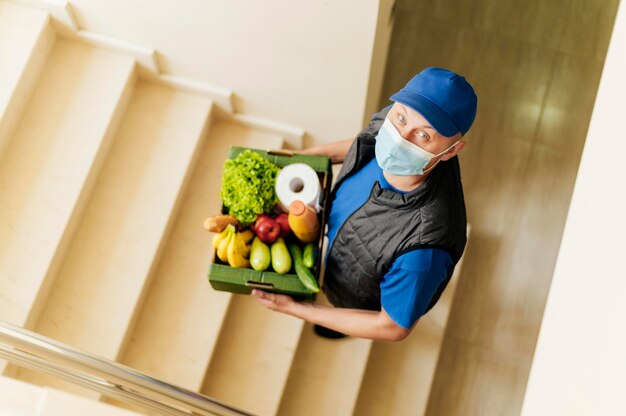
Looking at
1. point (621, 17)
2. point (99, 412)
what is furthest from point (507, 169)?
point (99, 412)

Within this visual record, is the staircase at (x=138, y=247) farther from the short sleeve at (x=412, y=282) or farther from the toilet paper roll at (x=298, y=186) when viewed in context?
the short sleeve at (x=412, y=282)

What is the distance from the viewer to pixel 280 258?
7.23 feet

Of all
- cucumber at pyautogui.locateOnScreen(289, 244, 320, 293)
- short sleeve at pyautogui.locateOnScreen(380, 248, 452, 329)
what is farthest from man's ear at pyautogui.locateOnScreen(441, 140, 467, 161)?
cucumber at pyautogui.locateOnScreen(289, 244, 320, 293)

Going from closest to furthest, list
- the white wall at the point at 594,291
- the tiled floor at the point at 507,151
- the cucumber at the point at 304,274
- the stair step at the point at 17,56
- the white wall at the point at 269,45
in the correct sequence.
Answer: the white wall at the point at 594,291, the cucumber at the point at 304,274, the white wall at the point at 269,45, the stair step at the point at 17,56, the tiled floor at the point at 507,151

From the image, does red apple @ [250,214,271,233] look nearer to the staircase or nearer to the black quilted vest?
the black quilted vest

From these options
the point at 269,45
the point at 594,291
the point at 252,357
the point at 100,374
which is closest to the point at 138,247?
the point at 252,357

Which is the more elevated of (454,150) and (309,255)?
(454,150)

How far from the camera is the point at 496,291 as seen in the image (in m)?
3.82

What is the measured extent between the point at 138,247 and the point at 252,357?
842mm

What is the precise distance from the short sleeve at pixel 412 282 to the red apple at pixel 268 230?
1.45 ft

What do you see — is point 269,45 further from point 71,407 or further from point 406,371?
point 406,371

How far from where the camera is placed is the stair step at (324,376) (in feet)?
10.8

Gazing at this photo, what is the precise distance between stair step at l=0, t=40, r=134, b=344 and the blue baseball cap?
172 cm

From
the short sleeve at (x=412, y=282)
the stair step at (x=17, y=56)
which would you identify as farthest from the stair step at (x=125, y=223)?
the short sleeve at (x=412, y=282)
